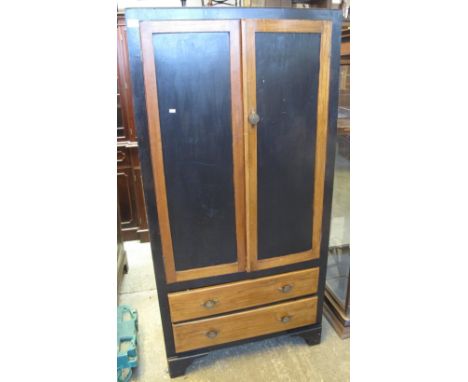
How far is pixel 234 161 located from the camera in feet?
3.92

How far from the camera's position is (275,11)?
106 centimetres

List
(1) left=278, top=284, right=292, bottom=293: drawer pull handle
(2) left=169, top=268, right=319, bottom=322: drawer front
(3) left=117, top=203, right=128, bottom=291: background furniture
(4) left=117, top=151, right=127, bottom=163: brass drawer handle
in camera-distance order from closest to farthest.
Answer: (2) left=169, top=268, right=319, bottom=322: drawer front < (1) left=278, top=284, right=292, bottom=293: drawer pull handle < (3) left=117, top=203, right=128, bottom=291: background furniture < (4) left=117, top=151, right=127, bottom=163: brass drawer handle

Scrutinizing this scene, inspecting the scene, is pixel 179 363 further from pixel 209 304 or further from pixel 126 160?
pixel 126 160

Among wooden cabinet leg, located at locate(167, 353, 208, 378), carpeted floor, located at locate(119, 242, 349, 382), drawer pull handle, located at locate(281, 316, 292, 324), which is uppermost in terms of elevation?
drawer pull handle, located at locate(281, 316, 292, 324)

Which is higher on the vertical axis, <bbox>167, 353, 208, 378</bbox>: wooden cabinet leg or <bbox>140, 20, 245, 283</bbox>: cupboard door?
<bbox>140, 20, 245, 283</bbox>: cupboard door

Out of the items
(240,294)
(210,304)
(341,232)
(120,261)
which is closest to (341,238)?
(341,232)

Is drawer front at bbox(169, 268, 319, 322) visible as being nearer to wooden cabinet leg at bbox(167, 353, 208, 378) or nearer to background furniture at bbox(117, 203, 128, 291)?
wooden cabinet leg at bbox(167, 353, 208, 378)

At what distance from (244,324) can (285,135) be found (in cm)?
85

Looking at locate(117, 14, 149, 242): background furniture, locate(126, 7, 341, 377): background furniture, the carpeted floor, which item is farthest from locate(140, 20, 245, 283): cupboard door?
locate(117, 14, 149, 242): background furniture

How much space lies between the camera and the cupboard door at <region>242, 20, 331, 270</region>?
43.1 inches

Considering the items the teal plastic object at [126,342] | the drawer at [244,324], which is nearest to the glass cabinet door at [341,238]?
the drawer at [244,324]
